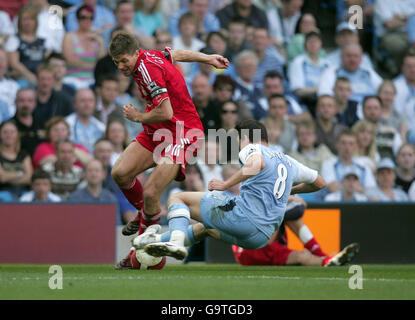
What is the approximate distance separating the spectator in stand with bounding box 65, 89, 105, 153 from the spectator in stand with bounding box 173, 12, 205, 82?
76.3 inches

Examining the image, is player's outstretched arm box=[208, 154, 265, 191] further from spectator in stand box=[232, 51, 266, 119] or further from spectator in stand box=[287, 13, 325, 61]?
spectator in stand box=[287, 13, 325, 61]

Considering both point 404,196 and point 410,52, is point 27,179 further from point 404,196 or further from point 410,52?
point 410,52

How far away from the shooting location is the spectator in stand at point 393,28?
15.8 metres

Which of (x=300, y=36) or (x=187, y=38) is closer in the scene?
(x=187, y=38)

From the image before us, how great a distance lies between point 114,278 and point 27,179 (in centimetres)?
525

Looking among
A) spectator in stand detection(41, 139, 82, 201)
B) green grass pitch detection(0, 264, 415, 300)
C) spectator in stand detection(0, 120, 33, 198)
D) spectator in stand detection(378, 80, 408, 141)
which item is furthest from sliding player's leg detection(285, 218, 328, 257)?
spectator in stand detection(378, 80, 408, 141)

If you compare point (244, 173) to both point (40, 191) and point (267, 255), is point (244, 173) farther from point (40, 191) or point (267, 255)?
point (40, 191)

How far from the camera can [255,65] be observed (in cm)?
1469

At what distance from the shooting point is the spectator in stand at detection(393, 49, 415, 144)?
1508 centimetres

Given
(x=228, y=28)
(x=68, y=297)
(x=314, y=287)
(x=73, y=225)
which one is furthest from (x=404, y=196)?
(x=68, y=297)

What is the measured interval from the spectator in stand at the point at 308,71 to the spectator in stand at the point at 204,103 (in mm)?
1981

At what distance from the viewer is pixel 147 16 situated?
1490cm

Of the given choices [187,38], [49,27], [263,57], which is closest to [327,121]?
[263,57]

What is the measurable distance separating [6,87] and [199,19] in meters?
3.75
